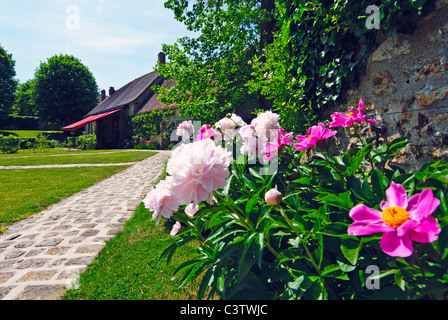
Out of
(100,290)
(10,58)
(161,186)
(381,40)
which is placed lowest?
(100,290)

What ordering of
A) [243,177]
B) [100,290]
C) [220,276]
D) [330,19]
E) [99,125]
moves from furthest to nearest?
[99,125], [330,19], [100,290], [243,177], [220,276]

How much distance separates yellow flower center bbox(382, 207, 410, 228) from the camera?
3.39 ft

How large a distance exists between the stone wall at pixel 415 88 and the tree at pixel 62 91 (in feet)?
132

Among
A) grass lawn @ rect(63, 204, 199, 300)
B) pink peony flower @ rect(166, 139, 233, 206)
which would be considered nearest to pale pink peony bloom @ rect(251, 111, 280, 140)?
pink peony flower @ rect(166, 139, 233, 206)

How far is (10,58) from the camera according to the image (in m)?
39.1

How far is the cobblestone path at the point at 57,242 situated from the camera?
2607 mm

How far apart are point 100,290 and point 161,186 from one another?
1606 millimetres

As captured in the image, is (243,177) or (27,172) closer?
(243,177)

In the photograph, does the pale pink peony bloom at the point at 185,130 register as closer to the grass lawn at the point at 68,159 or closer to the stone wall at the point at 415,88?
the stone wall at the point at 415,88

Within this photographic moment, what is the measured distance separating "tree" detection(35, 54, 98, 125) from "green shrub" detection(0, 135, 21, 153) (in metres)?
14.8

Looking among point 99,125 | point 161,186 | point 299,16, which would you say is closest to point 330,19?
point 299,16

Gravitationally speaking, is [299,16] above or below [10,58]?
below

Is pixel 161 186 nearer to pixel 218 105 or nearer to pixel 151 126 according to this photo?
pixel 218 105

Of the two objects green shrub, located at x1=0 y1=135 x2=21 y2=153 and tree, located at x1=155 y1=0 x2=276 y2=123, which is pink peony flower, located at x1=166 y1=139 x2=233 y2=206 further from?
green shrub, located at x1=0 y1=135 x2=21 y2=153
